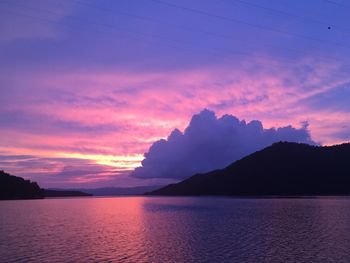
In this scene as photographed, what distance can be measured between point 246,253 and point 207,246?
874cm

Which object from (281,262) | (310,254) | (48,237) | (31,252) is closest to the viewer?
(281,262)

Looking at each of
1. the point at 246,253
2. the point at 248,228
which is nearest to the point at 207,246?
the point at 246,253

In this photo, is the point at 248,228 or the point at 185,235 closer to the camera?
the point at 185,235

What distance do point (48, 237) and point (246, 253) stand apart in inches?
1527

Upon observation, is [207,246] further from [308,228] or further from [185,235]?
[308,228]

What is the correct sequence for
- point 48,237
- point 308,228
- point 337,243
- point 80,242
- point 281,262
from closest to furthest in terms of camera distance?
point 281,262, point 337,243, point 80,242, point 48,237, point 308,228

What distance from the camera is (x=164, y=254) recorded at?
5616 centimetres

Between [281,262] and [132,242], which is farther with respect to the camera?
[132,242]

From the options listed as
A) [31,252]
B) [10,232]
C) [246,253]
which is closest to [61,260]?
[31,252]

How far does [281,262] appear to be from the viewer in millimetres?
48844

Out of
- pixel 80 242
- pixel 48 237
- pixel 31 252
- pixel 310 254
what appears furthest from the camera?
pixel 48 237

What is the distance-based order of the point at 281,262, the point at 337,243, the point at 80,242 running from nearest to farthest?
the point at 281,262, the point at 337,243, the point at 80,242

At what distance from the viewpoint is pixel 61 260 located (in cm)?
5169

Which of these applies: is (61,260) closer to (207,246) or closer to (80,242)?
(80,242)
